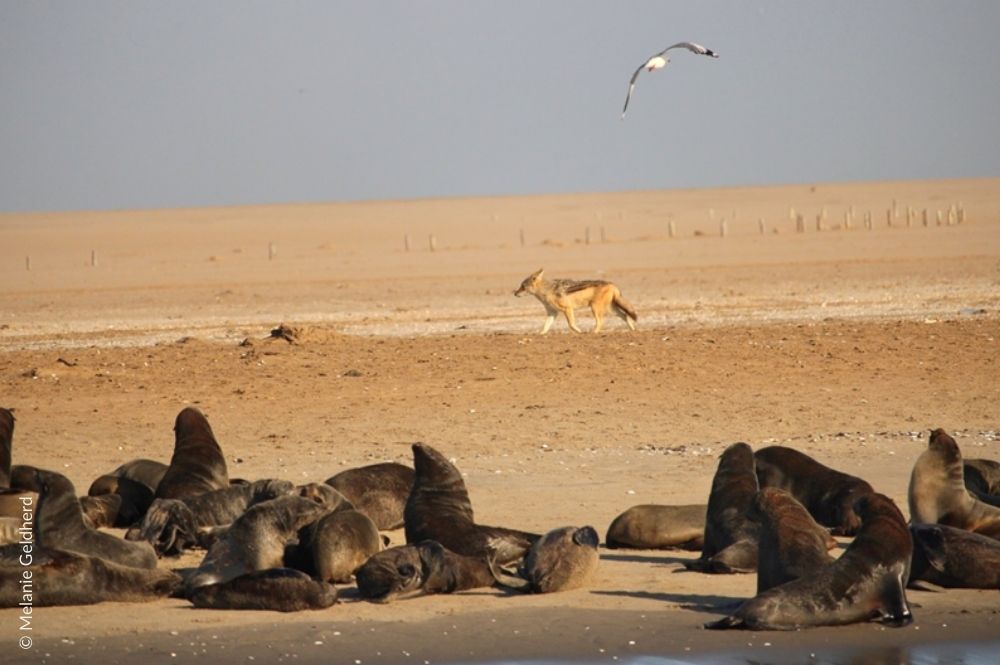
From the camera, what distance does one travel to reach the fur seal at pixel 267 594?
995cm

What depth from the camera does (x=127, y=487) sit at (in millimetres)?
12844

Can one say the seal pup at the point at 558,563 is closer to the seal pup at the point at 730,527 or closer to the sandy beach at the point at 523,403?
the sandy beach at the point at 523,403

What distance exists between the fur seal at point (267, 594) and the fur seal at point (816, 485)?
153 inches

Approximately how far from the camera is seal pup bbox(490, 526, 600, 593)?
1039 cm

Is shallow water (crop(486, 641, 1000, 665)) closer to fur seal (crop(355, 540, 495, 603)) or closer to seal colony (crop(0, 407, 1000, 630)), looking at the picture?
seal colony (crop(0, 407, 1000, 630))

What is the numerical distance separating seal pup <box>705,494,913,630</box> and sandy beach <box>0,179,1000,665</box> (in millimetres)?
101

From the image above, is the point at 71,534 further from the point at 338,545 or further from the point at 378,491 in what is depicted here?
the point at 378,491

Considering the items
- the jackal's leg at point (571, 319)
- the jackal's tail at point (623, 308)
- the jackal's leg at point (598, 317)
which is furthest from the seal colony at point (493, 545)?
the jackal's leg at point (598, 317)

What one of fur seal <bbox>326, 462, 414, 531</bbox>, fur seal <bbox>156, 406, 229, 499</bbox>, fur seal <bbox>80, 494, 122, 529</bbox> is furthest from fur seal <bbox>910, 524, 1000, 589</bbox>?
fur seal <bbox>80, 494, 122, 529</bbox>

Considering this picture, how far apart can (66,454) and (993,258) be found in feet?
123

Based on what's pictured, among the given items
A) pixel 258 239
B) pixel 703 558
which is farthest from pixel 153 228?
pixel 703 558

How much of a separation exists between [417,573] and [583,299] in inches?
701

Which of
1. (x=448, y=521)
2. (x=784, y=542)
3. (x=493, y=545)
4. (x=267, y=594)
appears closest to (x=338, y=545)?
(x=267, y=594)

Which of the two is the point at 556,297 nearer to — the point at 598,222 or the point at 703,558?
the point at 703,558
